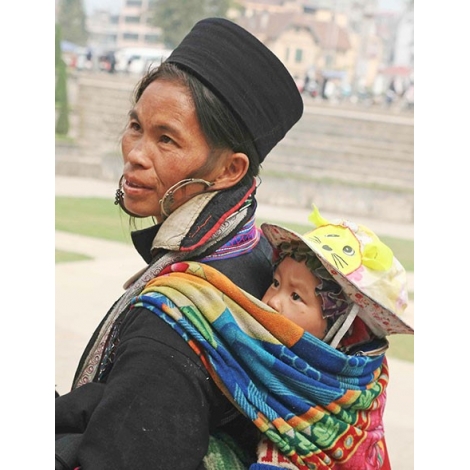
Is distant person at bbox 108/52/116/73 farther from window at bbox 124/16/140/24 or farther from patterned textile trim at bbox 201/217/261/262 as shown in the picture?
patterned textile trim at bbox 201/217/261/262

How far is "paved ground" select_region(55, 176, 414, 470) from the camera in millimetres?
5473

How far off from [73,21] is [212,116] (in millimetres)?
34898

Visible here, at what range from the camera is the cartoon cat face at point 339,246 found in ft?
5.99

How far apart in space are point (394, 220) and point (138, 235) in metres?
14.9

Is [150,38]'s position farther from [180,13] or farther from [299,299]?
[299,299]

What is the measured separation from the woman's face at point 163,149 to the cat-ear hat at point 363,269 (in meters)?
0.21

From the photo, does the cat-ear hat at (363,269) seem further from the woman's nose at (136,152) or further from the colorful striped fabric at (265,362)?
the woman's nose at (136,152)

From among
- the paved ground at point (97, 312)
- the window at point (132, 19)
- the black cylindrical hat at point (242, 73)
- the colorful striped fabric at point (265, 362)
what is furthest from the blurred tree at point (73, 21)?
the colorful striped fabric at point (265, 362)

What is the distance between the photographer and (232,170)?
1.92 m

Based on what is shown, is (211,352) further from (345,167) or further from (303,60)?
(303,60)

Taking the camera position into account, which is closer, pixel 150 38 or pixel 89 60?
pixel 89 60

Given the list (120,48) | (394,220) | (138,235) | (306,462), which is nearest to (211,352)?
(306,462)

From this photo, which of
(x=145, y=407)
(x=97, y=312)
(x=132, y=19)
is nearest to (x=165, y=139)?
(x=145, y=407)

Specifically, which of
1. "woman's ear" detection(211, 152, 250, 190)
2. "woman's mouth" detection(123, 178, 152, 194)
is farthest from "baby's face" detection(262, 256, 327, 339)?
"woman's mouth" detection(123, 178, 152, 194)
